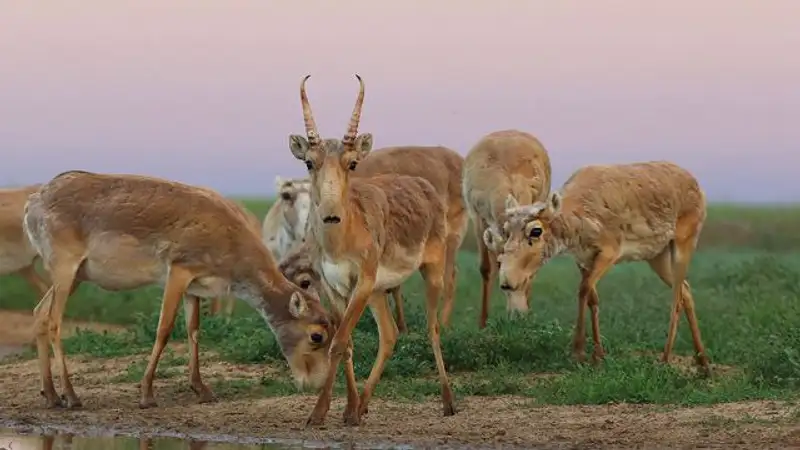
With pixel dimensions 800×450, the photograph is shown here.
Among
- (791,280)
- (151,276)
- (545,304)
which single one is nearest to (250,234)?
(151,276)

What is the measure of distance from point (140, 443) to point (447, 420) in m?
2.49

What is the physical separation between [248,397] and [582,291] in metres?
3.64

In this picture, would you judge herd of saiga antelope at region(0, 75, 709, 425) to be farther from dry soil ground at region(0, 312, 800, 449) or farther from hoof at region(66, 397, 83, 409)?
dry soil ground at region(0, 312, 800, 449)

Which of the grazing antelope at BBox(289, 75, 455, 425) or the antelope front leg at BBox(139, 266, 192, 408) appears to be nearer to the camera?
the grazing antelope at BBox(289, 75, 455, 425)

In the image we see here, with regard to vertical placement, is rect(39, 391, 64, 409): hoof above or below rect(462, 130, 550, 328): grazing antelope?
below

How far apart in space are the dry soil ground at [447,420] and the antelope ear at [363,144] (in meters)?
2.14

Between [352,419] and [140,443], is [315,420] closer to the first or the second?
[352,419]

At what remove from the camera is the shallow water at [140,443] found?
1134cm

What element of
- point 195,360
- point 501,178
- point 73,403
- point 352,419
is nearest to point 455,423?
point 352,419

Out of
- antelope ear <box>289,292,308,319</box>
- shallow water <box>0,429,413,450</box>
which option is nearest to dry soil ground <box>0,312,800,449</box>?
shallow water <box>0,429,413,450</box>

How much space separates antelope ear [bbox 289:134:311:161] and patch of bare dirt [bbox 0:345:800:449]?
2119 millimetres

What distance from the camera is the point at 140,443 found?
11617mm

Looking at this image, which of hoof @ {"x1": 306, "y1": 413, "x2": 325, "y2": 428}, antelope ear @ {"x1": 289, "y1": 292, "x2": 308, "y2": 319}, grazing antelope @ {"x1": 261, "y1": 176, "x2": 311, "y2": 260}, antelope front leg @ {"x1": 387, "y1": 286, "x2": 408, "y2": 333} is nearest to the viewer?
hoof @ {"x1": 306, "y1": 413, "x2": 325, "y2": 428}

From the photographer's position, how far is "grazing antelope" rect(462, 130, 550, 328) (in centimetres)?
1769
